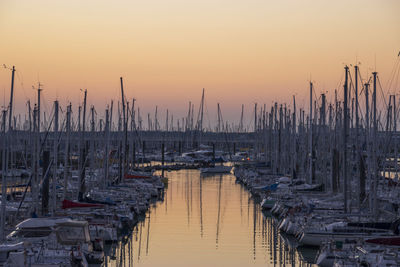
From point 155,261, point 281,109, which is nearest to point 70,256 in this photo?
point 155,261

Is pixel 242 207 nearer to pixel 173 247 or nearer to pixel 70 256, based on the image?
pixel 173 247

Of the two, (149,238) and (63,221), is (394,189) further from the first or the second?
(63,221)

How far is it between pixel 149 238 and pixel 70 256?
1265 centimetres

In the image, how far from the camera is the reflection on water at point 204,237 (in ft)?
106

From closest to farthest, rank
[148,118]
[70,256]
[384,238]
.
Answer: [70,256], [384,238], [148,118]

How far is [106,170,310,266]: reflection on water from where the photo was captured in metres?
32.3

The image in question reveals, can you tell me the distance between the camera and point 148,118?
129 metres

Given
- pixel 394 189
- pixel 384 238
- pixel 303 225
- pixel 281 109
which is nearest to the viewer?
pixel 384 238

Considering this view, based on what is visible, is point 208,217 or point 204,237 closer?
point 204,237

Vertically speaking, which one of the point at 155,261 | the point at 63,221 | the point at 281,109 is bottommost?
the point at 155,261

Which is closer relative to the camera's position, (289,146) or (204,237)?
(204,237)

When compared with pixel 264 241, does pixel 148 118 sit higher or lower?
higher

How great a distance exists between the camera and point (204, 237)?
1528 inches

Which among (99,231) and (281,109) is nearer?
(99,231)
